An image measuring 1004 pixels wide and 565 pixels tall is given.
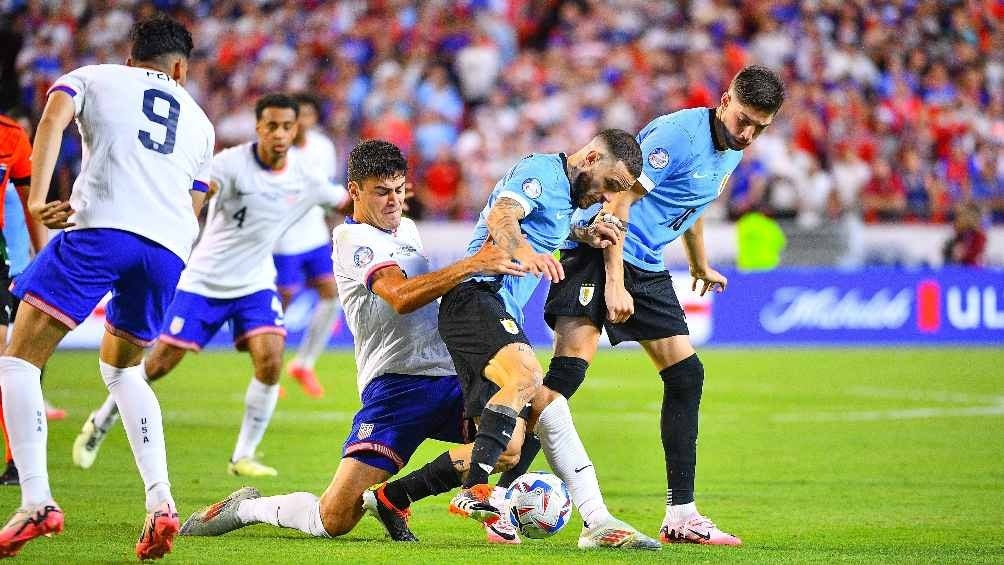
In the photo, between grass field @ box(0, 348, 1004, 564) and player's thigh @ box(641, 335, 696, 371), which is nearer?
grass field @ box(0, 348, 1004, 564)

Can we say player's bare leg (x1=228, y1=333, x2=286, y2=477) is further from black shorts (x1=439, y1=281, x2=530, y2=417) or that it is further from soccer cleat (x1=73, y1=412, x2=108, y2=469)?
black shorts (x1=439, y1=281, x2=530, y2=417)

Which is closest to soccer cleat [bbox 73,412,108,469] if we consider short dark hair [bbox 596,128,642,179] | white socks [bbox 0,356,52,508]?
white socks [bbox 0,356,52,508]

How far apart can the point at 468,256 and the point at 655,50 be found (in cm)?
1770

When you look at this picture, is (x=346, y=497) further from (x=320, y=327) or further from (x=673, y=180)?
(x=320, y=327)

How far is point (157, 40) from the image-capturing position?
242 inches

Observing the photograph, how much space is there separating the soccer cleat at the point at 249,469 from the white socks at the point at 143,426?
271 centimetres

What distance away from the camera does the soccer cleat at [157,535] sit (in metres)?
5.47

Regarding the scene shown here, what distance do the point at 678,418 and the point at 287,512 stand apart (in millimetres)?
1954

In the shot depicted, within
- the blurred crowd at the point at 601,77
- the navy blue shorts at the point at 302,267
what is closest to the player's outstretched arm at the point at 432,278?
the navy blue shorts at the point at 302,267

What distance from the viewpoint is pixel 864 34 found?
24.5 m

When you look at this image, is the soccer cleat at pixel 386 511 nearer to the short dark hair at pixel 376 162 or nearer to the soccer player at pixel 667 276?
the soccer player at pixel 667 276

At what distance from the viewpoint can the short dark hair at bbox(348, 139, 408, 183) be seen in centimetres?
633

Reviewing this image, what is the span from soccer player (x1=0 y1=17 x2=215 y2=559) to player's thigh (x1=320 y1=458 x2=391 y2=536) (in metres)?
0.82

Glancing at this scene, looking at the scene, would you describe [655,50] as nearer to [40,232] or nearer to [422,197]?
[422,197]
